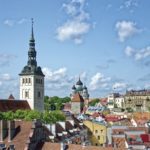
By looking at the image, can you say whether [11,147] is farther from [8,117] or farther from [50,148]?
[8,117]

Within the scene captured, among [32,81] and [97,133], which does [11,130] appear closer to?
[97,133]

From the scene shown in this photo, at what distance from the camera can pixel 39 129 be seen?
5550 centimetres

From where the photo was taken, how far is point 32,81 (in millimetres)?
145500

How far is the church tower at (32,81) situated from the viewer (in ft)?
473

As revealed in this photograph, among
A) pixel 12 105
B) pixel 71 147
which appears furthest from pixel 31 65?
pixel 71 147

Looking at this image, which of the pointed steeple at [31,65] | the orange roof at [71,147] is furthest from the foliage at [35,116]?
the orange roof at [71,147]

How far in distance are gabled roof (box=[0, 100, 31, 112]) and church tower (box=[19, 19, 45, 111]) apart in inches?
119

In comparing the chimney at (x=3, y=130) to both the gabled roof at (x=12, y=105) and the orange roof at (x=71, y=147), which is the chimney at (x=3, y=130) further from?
the gabled roof at (x=12, y=105)

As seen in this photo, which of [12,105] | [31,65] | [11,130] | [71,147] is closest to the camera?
[71,147]

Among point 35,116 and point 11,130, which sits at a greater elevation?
point 35,116

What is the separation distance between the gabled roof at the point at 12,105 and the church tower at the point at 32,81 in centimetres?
302

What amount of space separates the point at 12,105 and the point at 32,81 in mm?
12412

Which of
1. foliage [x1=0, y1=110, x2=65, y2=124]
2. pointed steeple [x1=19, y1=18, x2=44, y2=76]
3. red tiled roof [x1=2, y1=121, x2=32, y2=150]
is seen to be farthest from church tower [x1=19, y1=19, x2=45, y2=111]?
red tiled roof [x1=2, y1=121, x2=32, y2=150]

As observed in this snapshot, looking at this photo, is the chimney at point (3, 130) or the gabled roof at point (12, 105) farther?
the gabled roof at point (12, 105)
